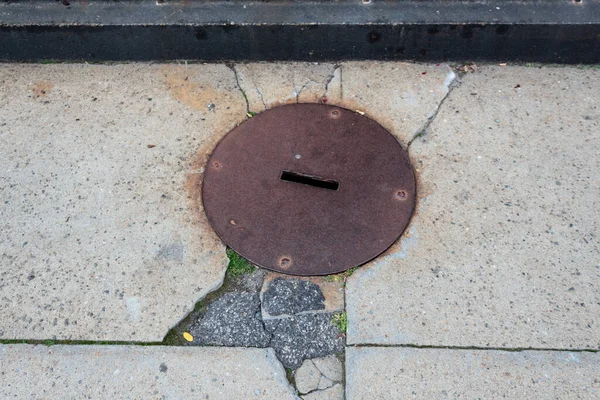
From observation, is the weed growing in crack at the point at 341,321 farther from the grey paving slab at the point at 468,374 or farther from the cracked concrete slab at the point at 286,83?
the cracked concrete slab at the point at 286,83

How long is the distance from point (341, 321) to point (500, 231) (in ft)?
2.26

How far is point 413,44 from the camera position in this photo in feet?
7.62

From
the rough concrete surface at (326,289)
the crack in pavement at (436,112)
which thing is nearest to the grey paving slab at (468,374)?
the rough concrete surface at (326,289)

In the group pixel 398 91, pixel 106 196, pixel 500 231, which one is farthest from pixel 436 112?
pixel 106 196

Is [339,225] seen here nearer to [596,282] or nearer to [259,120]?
[259,120]

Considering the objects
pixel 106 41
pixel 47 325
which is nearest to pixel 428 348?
pixel 47 325

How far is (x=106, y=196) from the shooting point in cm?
200

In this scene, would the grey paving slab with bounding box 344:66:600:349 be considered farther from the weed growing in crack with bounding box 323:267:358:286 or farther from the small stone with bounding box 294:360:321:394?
the small stone with bounding box 294:360:321:394

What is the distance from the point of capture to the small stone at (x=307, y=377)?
1.61m

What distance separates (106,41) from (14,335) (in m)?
1.34

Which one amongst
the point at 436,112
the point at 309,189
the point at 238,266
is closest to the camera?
the point at 238,266

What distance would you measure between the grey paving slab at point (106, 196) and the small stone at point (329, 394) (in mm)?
507

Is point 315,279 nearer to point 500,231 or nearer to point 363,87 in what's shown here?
point 500,231

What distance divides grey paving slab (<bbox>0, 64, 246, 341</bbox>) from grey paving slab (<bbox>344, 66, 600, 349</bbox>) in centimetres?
67
